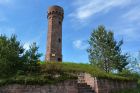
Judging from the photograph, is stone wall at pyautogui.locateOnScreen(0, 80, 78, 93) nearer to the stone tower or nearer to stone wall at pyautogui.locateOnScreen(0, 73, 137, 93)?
stone wall at pyautogui.locateOnScreen(0, 73, 137, 93)

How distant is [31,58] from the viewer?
14.5 m

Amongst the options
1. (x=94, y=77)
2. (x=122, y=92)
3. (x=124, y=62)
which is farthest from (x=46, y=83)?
(x=124, y=62)

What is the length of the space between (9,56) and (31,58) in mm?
1574

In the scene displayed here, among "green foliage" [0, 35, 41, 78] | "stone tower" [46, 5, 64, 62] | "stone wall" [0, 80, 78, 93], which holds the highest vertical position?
"stone tower" [46, 5, 64, 62]

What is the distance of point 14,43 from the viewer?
14.9 metres

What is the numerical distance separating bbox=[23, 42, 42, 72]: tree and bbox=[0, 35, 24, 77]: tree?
17.1 inches

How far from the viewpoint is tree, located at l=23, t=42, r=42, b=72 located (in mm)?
14023

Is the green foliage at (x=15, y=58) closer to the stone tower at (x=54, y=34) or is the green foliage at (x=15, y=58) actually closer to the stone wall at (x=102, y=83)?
the stone wall at (x=102, y=83)

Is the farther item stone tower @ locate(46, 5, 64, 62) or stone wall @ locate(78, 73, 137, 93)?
stone tower @ locate(46, 5, 64, 62)

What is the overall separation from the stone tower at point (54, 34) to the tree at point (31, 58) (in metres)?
16.3

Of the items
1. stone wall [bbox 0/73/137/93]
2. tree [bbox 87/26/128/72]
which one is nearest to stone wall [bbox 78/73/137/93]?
stone wall [bbox 0/73/137/93]

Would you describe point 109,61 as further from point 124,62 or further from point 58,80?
point 58,80

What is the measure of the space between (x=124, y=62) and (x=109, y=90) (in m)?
18.0

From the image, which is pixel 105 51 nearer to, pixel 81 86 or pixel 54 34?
pixel 54 34
